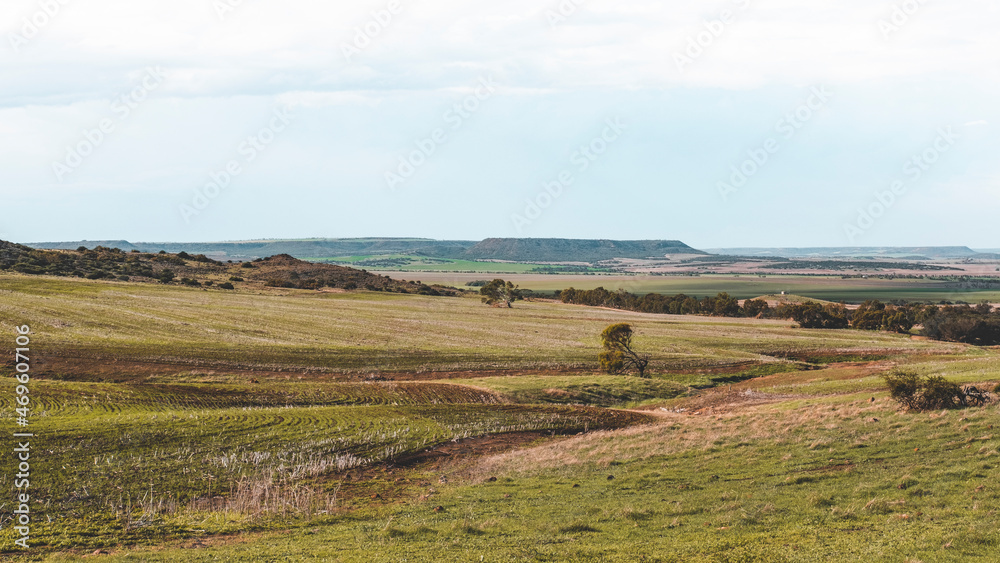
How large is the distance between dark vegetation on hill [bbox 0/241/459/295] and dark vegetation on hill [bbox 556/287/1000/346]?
44750mm

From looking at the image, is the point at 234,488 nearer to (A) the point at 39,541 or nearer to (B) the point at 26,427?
(A) the point at 39,541

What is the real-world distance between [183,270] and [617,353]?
404 feet

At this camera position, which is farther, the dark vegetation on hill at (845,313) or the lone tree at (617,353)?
the dark vegetation on hill at (845,313)

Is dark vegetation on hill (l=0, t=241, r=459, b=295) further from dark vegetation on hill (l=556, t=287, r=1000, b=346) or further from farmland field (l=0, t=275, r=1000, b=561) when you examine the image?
farmland field (l=0, t=275, r=1000, b=561)

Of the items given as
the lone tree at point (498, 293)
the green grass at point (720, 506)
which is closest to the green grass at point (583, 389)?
the green grass at point (720, 506)

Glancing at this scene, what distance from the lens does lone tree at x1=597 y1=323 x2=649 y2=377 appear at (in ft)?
192

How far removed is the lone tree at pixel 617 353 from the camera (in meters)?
58.6

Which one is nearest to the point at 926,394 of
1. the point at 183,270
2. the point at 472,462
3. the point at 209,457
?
the point at 472,462

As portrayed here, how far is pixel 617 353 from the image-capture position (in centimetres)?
5866

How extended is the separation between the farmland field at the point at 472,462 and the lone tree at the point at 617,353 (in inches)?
114

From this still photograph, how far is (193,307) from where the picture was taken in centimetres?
8681

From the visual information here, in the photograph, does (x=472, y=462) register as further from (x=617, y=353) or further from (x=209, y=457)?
(x=617, y=353)

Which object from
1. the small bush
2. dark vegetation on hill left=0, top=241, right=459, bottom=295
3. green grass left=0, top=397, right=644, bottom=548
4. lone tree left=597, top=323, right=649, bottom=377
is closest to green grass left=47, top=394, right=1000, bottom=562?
the small bush

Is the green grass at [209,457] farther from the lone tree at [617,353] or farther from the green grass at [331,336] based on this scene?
the green grass at [331,336]
